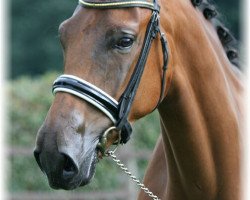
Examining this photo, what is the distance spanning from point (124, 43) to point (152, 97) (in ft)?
1.16

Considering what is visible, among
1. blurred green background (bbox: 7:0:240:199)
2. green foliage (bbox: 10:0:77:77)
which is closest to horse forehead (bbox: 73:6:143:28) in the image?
blurred green background (bbox: 7:0:240:199)

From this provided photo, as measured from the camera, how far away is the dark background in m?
26.9

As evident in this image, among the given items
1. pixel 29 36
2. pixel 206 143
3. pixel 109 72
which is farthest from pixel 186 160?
pixel 29 36

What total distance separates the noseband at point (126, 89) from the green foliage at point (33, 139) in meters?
6.71

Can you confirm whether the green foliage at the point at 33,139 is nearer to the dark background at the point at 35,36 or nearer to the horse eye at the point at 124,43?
the horse eye at the point at 124,43

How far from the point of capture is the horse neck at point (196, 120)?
3922 millimetres

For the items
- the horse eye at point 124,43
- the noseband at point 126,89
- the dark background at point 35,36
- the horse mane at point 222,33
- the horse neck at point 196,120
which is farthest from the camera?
the dark background at point 35,36

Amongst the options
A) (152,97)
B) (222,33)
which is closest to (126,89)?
(152,97)

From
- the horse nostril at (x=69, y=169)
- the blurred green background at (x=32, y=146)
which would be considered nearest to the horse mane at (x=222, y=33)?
the horse nostril at (x=69, y=169)

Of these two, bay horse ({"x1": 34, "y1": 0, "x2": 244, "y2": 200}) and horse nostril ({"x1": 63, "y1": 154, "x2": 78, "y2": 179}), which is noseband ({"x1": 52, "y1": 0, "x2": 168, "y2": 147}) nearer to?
bay horse ({"x1": 34, "y1": 0, "x2": 244, "y2": 200})

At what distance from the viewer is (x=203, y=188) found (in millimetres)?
3922

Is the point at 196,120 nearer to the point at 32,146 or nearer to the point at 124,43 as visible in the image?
the point at 124,43

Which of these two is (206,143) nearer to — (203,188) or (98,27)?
(203,188)

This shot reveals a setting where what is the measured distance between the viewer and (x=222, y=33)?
14.9ft
